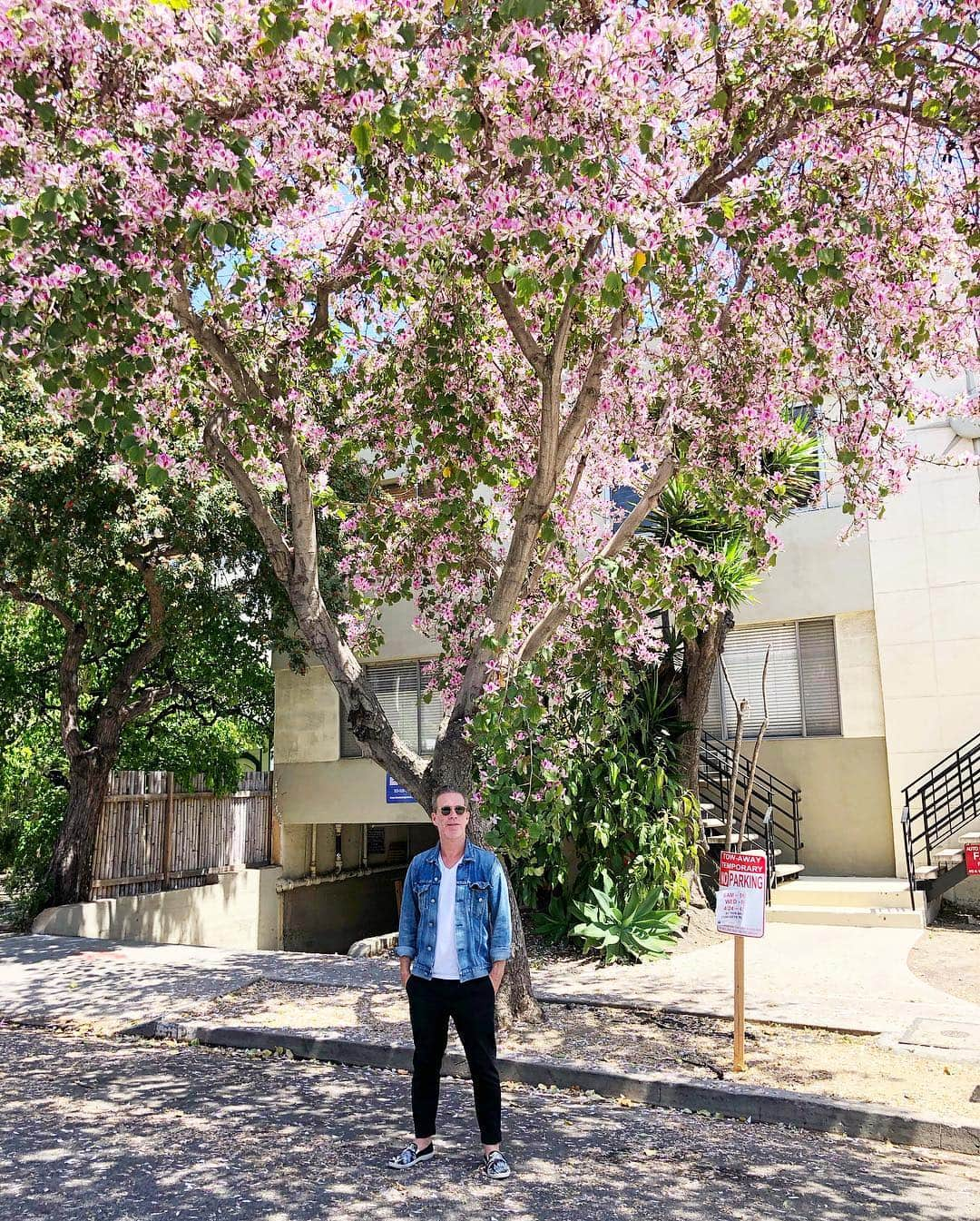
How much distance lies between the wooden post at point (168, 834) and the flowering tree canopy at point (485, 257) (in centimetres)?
769

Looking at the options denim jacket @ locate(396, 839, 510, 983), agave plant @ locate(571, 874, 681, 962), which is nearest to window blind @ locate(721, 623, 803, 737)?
agave plant @ locate(571, 874, 681, 962)

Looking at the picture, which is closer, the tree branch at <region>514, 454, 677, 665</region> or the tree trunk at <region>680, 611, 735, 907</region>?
the tree branch at <region>514, 454, 677, 665</region>

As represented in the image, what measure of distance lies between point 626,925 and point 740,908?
448cm

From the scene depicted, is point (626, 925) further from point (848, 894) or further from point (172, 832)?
point (172, 832)

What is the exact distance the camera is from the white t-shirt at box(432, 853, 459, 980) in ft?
15.7

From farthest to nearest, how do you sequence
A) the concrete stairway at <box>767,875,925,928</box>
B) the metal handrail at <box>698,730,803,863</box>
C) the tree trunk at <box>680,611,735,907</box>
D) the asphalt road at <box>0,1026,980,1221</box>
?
the metal handrail at <box>698,730,803,863</box>, the tree trunk at <box>680,611,735,907</box>, the concrete stairway at <box>767,875,925,928</box>, the asphalt road at <box>0,1026,980,1221</box>

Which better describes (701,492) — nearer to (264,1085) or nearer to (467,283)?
(467,283)

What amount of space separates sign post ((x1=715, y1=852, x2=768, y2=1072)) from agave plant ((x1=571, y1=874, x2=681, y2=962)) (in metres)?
3.86

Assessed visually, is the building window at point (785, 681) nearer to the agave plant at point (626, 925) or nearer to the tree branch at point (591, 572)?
the agave plant at point (626, 925)

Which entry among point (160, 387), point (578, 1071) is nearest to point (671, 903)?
point (578, 1071)

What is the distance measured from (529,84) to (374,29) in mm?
910

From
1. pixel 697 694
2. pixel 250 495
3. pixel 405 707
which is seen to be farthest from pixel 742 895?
pixel 405 707

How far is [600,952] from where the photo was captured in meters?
10.9

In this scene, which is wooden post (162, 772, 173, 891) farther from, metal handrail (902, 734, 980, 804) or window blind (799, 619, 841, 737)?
metal handrail (902, 734, 980, 804)
